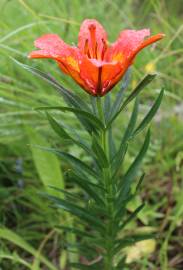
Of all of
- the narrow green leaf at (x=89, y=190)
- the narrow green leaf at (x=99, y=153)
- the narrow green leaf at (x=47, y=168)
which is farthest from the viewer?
the narrow green leaf at (x=47, y=168)

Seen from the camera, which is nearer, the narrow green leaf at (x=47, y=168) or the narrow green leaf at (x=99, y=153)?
the narrow green leaf at (x=99, y=153)

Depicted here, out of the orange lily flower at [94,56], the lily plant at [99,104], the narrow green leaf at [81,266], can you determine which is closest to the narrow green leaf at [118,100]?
the lily plant at [99,104]

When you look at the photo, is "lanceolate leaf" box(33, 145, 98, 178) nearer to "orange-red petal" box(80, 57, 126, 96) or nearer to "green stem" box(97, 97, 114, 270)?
"green stem" box(97, 97, 114, 270)

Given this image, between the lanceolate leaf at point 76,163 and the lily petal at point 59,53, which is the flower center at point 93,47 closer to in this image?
the lily petal at point 59,53

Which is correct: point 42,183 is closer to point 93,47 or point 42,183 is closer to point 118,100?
point 118,100

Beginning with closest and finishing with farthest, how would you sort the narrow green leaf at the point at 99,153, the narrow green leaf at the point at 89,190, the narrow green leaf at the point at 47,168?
the narrow green leaf at the point at 99,153 → the narrow green leaf at the point at 89,190 → the narrow green leaf at the point at 47,168

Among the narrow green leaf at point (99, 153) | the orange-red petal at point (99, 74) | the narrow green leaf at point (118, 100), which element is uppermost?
the orange-red petal at point (99, 74)

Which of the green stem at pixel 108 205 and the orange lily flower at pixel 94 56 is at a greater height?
the orange lily flower at pixel 94 56

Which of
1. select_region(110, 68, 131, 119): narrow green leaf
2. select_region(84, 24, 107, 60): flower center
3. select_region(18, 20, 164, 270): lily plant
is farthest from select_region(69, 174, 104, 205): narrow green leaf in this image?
select_region(84, 24, 107, 60): flower center

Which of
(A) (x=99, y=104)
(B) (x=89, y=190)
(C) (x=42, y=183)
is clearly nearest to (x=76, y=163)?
(B) (x=89, y=190)

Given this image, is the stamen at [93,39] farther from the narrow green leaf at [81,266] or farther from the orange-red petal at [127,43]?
the narrow green leaf at [81,266]
